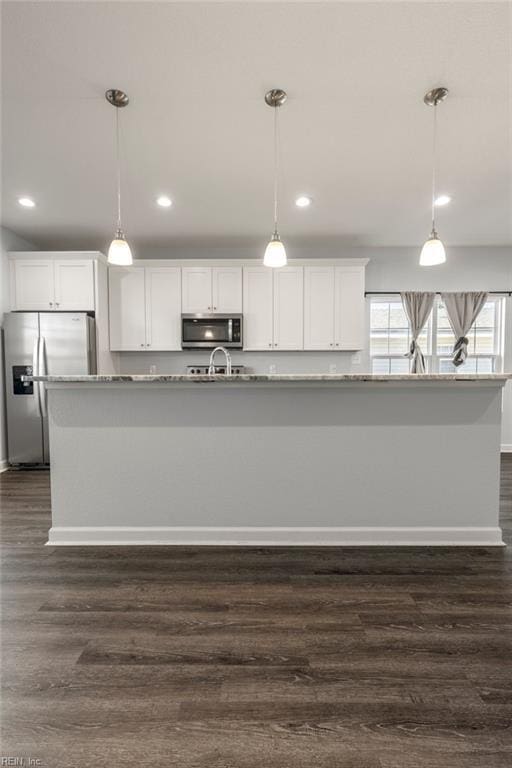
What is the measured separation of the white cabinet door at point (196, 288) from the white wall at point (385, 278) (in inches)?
21.8

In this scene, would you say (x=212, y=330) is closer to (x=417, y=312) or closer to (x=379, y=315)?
(x=379, y=315)

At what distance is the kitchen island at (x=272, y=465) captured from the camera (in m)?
2.42

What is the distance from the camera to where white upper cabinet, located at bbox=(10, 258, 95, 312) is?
430cm

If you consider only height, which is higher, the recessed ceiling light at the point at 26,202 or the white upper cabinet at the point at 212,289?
the recessed ceiling light at the point at 26,202

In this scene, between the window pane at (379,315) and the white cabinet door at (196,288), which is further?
the window pane at (379,315)

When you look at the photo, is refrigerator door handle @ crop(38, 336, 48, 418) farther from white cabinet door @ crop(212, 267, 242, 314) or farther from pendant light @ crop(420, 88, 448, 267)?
pendant light @ crop(420, 88, 448, 267)

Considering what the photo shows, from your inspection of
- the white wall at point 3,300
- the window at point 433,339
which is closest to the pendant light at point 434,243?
the window at point 433,339

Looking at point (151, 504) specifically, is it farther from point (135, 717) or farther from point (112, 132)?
point (112, 132)

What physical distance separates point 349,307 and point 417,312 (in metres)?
1.02

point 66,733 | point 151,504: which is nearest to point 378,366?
point 151,504

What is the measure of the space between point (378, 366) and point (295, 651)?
4107mm

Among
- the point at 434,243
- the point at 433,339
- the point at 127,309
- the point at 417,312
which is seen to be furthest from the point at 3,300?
the point at 433,339

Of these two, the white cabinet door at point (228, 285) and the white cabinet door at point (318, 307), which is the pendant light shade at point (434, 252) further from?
the white cabinet door at point (228, 285)

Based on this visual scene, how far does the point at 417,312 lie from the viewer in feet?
16.0
